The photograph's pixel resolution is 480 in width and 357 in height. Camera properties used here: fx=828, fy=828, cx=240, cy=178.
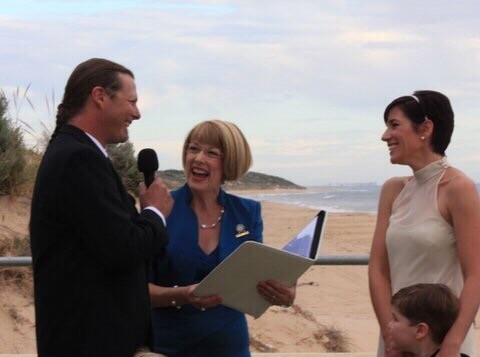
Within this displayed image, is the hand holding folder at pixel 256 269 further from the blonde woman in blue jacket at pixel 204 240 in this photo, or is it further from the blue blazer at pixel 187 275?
the blue blazer at pixel 187 275

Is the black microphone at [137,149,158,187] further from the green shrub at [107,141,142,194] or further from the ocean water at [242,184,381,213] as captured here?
the ocean water at [242,184,381,213]

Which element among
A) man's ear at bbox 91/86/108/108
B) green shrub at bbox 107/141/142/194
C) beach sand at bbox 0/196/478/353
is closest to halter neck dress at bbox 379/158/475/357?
man's ear at bbox 91/86/108/108

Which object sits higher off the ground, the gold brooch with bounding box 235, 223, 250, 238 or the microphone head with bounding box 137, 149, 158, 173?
the microphone head with bounding box 137, 149, 158, 173

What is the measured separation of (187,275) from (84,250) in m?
0.76

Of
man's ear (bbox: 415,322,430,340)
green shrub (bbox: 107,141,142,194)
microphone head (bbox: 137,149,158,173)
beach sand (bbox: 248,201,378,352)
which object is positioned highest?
microphone head (bbox: 137,149,158,173)

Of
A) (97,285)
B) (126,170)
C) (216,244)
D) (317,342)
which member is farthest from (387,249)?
(126,170)

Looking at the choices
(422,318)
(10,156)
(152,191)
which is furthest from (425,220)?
(10,156)

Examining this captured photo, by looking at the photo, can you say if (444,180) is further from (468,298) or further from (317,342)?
(317,342)

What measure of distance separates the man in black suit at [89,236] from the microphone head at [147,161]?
0.24 metres

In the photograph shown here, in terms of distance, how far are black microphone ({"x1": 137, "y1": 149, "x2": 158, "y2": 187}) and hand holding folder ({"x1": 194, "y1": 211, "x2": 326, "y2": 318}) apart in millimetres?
420

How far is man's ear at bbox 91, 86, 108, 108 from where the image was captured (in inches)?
113

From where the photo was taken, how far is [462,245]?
127 inches

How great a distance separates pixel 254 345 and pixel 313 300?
3625mm

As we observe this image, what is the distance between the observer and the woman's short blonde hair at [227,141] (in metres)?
3.49
